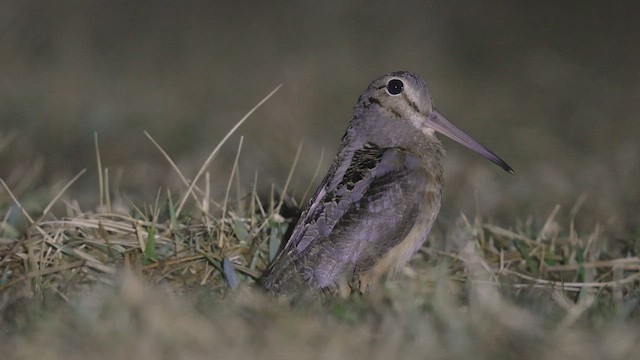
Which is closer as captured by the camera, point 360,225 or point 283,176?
point 360,225

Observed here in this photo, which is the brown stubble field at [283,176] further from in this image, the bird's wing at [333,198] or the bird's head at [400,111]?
→ the bird's head at [400,111]

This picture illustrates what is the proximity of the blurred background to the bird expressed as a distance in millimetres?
1063

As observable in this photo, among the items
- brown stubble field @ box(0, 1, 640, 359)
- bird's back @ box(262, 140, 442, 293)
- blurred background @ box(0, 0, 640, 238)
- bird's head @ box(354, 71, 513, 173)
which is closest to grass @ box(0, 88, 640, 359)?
brown stubble field @ box(0, 1, 640, 359)

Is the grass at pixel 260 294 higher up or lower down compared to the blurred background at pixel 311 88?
higher up

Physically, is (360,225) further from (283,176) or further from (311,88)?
(311,88)

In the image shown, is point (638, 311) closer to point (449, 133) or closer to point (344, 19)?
point (449, 133)

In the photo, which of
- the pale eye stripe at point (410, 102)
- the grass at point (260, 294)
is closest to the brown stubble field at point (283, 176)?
the grass at point (260, 294)

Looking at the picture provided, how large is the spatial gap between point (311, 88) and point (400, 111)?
17.0 feet

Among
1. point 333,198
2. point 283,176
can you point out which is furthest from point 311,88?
point 333,198

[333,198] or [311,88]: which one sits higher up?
[333,198]

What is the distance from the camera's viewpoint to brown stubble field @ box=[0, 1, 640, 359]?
4.22 m

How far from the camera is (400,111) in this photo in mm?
6125

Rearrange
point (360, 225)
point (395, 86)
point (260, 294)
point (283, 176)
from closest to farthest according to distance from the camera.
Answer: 1. point (260, 294)
2. point (360, 225)
3. point (395, 86)
4. point (283, 176)

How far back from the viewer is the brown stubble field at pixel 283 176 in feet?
13.9
